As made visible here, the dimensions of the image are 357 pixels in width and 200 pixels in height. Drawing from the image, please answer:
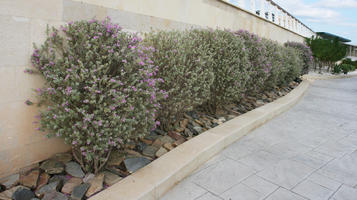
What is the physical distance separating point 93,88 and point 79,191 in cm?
99

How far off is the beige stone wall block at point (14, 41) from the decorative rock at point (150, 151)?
1718mm

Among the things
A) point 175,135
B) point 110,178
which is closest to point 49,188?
point 110,178

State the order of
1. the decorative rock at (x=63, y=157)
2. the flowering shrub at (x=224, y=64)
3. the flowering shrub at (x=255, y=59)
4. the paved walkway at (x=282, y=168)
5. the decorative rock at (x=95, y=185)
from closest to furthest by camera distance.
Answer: the decorative rock at (x=95, y=185), the paved walkway at (x=282, y=168), the decorative rock at (x=63, y=157), the flowering shrub at (x=224, y=64), the flowering shrub at (x=255, y=59)

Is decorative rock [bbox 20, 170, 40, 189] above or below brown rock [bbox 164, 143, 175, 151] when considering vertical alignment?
below

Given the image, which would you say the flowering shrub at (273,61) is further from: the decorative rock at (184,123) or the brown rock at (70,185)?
the brown rock at (70,185)

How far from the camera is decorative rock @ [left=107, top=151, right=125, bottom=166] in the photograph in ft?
9.95

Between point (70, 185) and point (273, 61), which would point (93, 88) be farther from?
point (273, 61)

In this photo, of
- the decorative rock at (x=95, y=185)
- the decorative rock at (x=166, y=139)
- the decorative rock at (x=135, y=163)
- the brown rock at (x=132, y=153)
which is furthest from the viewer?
the decorative rock at (x=166, y=139)

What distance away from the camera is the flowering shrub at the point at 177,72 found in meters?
3.74

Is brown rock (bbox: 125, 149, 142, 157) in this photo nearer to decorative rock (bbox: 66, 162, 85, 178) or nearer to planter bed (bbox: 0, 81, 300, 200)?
planter bed (bbox: 0, 81, 300, 200)

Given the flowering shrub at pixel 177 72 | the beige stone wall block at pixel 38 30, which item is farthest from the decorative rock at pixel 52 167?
the flowering shrub at pixel 177 72

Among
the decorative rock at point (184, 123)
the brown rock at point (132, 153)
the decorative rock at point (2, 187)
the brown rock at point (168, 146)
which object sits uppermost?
the decorative rock at point (184, 123)

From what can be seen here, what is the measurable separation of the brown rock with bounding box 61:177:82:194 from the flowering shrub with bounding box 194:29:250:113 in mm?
2863

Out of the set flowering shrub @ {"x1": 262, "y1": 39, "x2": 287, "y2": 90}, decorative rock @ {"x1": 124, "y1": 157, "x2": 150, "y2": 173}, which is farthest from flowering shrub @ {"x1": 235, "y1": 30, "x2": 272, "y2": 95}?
decorative rock @ {"x1": 124, "y1": 157, "x2": 150, "y2": 173}
